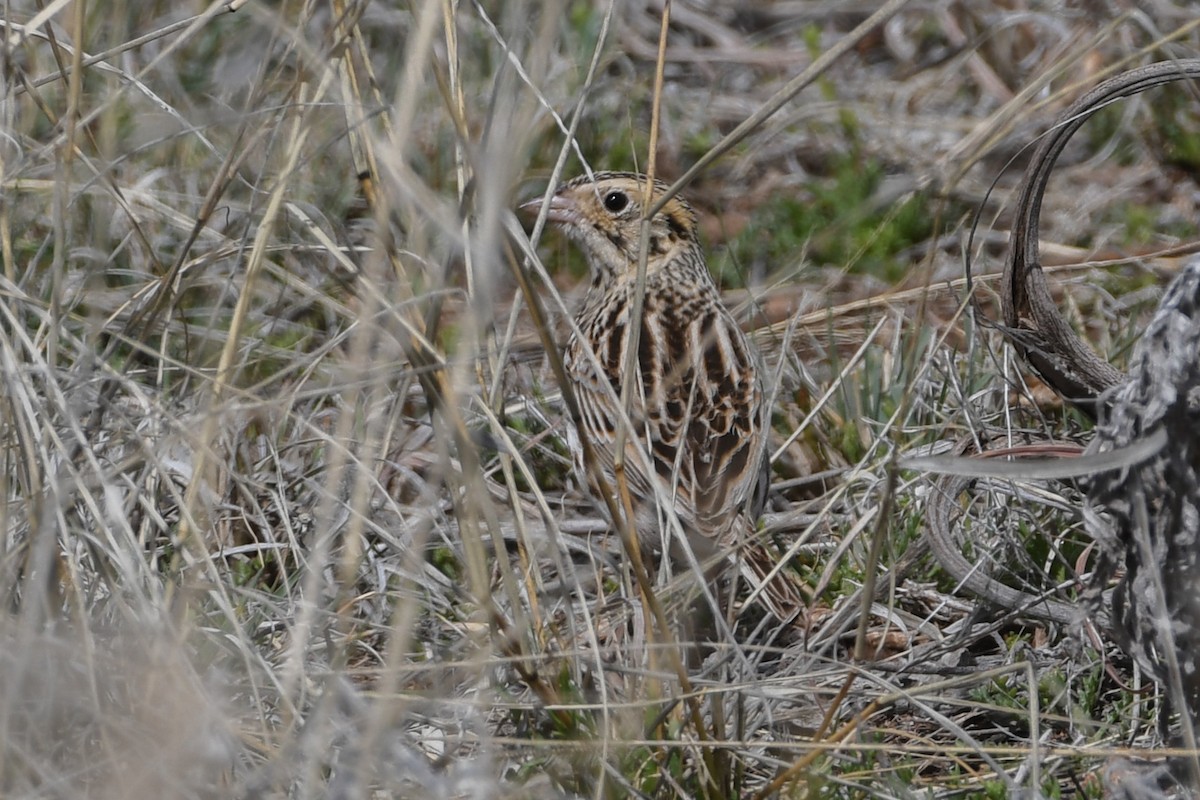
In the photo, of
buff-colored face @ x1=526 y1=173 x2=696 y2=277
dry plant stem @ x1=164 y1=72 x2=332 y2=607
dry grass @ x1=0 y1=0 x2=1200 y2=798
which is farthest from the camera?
buff-colored face @ x1=526 y1=173 x2=696 y2=277

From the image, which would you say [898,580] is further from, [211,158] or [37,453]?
[211,158]

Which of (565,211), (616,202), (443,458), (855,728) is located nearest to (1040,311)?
(855,728)

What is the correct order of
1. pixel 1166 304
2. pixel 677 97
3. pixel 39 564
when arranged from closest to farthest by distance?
pixel 39 564 → pixel 1166 304 → pixel 677 97

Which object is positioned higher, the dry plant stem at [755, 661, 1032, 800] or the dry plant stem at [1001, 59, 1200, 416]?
the dry plant stem at [1001, 59, 1200, 416]

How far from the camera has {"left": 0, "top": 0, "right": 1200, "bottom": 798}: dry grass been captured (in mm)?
2438

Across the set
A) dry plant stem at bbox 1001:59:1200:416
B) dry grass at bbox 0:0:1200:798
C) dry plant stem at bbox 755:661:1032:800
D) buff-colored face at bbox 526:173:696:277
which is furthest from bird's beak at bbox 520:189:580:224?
dry plant stem at bbox 755:661:1032:800

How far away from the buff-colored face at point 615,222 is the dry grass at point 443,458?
433 mm

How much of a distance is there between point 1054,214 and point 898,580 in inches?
116

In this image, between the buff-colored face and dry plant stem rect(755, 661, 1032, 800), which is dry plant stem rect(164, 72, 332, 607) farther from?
the buff-colored face

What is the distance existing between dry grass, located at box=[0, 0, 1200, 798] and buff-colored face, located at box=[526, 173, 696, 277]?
43 cm

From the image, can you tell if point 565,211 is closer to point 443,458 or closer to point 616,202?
point 616,202

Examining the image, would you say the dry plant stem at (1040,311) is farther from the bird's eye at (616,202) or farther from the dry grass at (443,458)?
the bird's eye at (616,202)

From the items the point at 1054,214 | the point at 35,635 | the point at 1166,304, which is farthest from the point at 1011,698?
the point at 1054,214

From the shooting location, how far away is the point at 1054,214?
625cm
